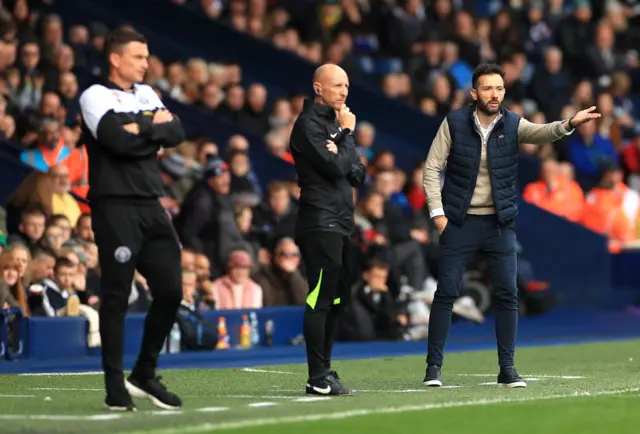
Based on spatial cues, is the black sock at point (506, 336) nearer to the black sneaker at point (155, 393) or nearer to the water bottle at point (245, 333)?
the black sneaker at point (155, 393)

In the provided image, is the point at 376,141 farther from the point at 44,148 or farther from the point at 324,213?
the point at 324,213

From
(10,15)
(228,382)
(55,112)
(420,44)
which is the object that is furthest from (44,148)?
(420,44)

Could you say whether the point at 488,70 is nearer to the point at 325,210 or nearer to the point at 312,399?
the point at 325,210

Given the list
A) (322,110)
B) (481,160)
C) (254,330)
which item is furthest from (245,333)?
(322,110)

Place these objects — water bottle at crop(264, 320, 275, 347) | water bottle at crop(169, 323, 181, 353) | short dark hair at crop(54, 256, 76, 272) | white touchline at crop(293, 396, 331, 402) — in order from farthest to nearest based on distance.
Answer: water bottle at crop(264, 320, 275, 347)
water bottle at crop(169, 323, 181, 353)
short dark hair at crop(54, 256, 76, 272)
white touchline at crop(293, 396, 331, 402)

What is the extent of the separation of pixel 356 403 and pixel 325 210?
1286mm

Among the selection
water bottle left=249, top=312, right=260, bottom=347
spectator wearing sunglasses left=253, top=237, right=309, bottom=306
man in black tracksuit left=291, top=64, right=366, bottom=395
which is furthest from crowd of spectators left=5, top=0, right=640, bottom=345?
man in black tracksuit left=291, top=64, right=366, bottom=395

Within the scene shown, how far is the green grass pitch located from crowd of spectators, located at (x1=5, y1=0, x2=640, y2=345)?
3333 mm

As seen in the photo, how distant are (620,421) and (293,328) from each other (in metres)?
7.87

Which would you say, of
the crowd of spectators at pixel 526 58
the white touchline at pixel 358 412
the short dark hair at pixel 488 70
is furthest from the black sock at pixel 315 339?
the crowd of spectators at pixel 526 58

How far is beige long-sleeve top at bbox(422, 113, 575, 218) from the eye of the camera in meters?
10.5

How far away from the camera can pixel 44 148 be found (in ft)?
54.8

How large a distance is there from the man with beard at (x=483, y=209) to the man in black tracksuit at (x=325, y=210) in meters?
0.85

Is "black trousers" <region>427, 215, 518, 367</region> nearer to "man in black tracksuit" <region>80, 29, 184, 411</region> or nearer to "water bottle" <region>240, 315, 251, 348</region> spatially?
"man in black tracksuit" <region>80, 29, 184, 411</region>
